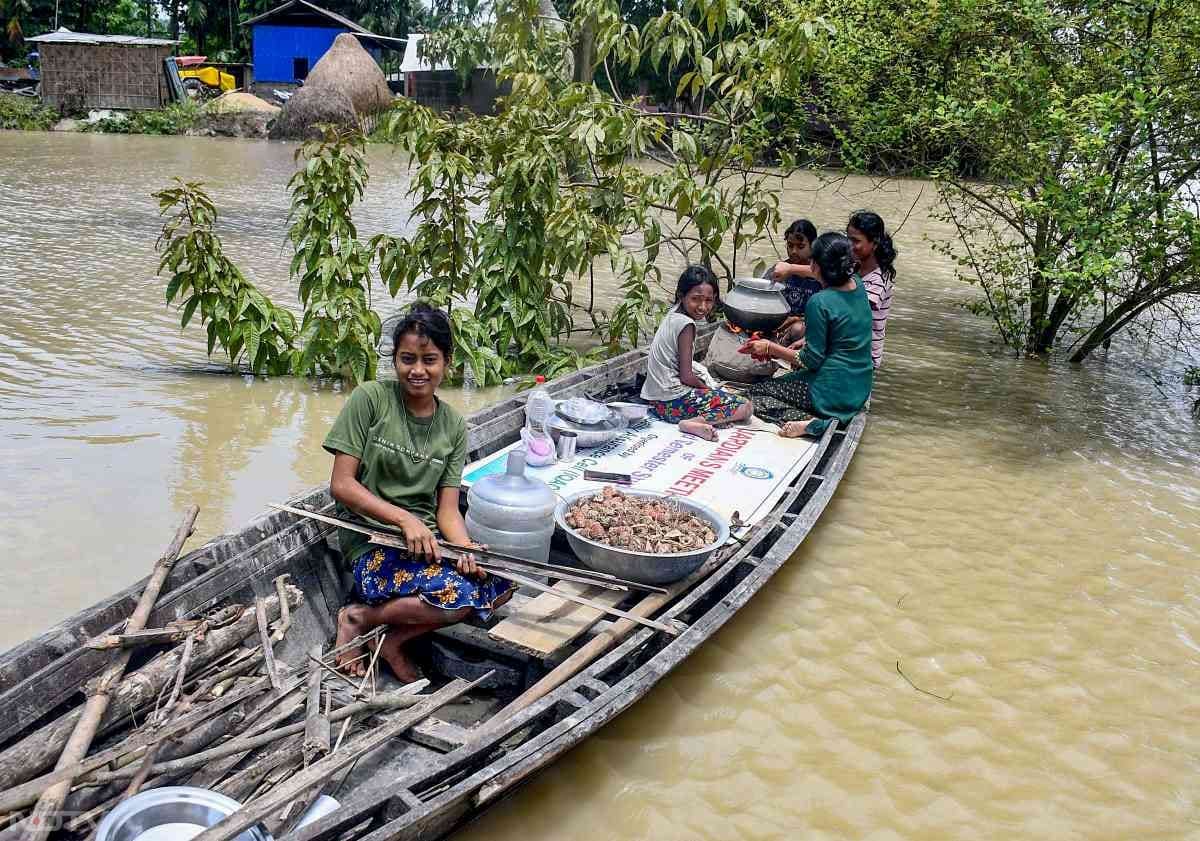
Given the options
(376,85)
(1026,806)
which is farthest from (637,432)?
(376,85)

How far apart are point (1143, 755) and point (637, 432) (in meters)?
2.84

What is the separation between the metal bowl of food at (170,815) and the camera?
2230mm

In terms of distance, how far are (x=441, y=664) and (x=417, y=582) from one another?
376mm

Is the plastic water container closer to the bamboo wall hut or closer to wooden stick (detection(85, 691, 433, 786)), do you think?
wooden stick (detection(85, 691, 433, 786))

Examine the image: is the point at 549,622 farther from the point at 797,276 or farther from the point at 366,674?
the point at 797,276

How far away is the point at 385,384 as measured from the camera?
3389 mm

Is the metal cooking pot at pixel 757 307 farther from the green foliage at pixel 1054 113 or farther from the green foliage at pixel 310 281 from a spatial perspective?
the green foliage at pixel 310 281

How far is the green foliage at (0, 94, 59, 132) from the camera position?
24.1 metres

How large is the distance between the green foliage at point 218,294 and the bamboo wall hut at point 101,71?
914 inches

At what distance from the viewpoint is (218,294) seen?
260 inches

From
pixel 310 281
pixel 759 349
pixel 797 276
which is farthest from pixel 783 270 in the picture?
pixel 310 281

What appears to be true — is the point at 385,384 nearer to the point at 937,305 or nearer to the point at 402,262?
the point at 402,262

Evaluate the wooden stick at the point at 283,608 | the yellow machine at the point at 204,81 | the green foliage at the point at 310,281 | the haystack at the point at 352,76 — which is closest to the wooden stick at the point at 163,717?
the wooden stick at the point at 283,608

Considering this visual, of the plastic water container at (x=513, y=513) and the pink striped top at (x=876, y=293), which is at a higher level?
the pink striped top at (x=876, y=293)
